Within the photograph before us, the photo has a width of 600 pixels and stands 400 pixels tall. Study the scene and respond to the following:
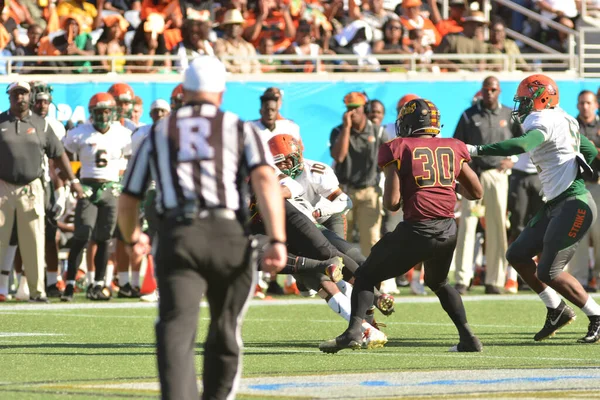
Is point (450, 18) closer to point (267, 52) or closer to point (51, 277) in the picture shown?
point (267, 52)

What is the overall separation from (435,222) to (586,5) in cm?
1618

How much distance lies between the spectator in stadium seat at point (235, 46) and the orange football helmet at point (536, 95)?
9.71 meters

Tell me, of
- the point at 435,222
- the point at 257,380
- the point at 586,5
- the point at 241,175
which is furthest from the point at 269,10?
the point at 241,175

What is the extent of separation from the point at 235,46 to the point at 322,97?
189 centimetres

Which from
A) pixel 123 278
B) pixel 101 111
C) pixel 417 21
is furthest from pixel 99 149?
pixel 417 21

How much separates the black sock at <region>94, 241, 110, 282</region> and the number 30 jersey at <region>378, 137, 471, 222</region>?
20.7ft

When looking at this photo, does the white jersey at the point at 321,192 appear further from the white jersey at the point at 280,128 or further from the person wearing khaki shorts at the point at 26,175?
the person wearing khaki shorts at the point at 26,175

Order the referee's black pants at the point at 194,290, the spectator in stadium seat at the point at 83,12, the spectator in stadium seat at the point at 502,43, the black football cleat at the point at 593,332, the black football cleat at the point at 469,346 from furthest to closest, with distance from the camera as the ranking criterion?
the spectator in stadium seat at the point at 502,43 → the spectator in stadium seat at the point at 83,12 → the black football cleat at the point at 593,332 → the black football cleat at the point at 469,346 → the referee's black pants at the point at 194,290

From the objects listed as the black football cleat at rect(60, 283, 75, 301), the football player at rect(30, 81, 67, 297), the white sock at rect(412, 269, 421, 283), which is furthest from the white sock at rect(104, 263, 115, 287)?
the white sock at rect(412, 269, 421, 283)

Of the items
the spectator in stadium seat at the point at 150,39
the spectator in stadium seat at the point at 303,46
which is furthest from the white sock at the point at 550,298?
the spectator in stadium seat at the point at 150,39

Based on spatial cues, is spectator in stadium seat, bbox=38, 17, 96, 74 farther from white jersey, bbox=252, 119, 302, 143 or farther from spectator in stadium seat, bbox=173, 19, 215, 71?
white jersey, bbox=252, 119, 302, 143

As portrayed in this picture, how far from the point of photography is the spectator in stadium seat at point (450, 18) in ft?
75.4

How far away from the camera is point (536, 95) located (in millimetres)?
10484

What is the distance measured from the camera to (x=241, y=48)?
2042cm
